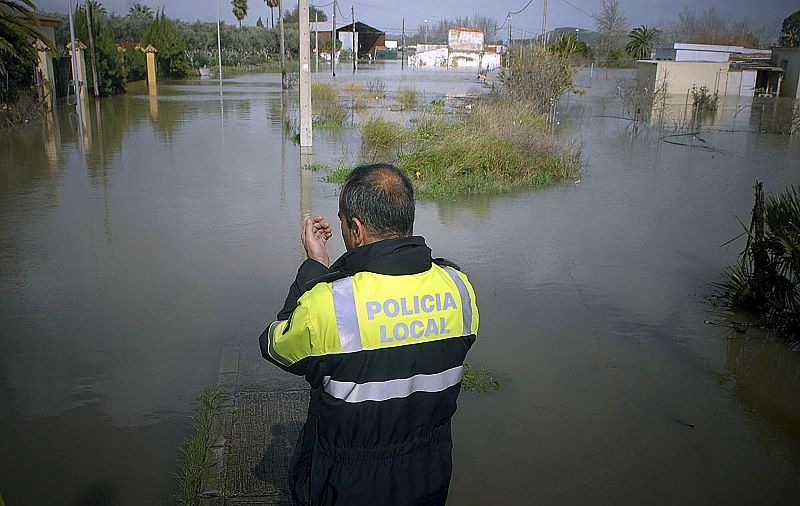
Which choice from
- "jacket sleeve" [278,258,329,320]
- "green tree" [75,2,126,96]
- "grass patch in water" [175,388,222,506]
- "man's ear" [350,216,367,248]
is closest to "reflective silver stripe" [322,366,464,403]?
"jacket sleeve" [278,258,329,320]

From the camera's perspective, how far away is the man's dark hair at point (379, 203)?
2201mm

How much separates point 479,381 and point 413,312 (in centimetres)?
318

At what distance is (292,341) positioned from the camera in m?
2.08

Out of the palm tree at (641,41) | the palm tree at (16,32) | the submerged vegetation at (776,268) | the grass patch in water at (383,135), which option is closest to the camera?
the submerged vegetation at (776,268)

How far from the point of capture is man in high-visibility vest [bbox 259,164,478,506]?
2.04 meters

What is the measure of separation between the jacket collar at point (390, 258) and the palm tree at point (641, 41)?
62540 mm

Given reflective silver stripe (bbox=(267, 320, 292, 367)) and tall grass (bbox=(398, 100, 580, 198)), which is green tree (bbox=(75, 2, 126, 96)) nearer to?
tall grass (bbox=(398, 100, 580, 198))

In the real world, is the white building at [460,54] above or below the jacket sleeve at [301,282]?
above

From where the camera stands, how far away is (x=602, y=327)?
6316 mm

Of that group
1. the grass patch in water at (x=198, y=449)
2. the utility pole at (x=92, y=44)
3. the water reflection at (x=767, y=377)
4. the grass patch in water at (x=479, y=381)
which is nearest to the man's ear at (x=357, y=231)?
the grass patch in water at (x=198, y=449)

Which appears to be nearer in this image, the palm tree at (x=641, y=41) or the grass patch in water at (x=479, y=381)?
the grass patch in water at (x=479, y=381)

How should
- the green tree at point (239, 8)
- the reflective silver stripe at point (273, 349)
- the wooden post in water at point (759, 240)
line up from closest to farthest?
the reflective silver stripe at point (273, 349), the wooden post in water at point (759, 240), the green tree at point (239, 8)

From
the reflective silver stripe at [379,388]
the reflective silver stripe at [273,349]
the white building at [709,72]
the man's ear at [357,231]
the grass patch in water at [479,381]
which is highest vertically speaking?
the white building at [709,72]

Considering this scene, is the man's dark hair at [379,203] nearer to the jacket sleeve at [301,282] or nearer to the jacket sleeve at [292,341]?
the jacket sleeve at [301,282]
